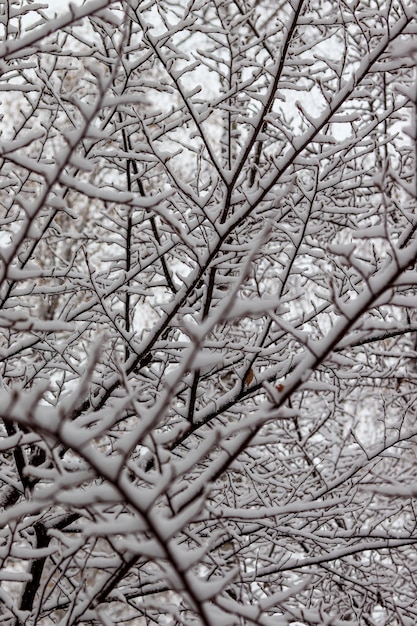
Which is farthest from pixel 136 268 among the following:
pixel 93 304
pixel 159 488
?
pixel 159 488

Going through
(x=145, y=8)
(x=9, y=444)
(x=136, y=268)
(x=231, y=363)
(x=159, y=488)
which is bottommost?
(x=159, y=488)

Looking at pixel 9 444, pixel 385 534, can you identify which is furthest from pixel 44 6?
pixel 385 534

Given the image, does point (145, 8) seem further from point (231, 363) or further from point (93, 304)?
point (231, 363)

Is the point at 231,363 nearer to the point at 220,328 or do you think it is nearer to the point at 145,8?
the point at 220,328

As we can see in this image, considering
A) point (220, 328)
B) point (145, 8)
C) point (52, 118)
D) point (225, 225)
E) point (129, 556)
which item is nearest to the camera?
point (129, 556)

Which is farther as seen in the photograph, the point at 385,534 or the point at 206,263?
the point at 385,534

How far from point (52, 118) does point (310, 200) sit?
135 centimetres

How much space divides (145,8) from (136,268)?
117cm

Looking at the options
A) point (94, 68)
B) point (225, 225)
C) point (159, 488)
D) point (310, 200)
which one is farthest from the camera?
point (310, 200)

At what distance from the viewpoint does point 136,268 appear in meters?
2.78

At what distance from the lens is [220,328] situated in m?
3.44

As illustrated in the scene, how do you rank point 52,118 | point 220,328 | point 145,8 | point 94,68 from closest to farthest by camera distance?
point 94,68 < point 145,8 < point 52,118 < point 220,328

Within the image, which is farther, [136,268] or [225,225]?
[136,268]

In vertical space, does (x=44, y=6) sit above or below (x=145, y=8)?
below
